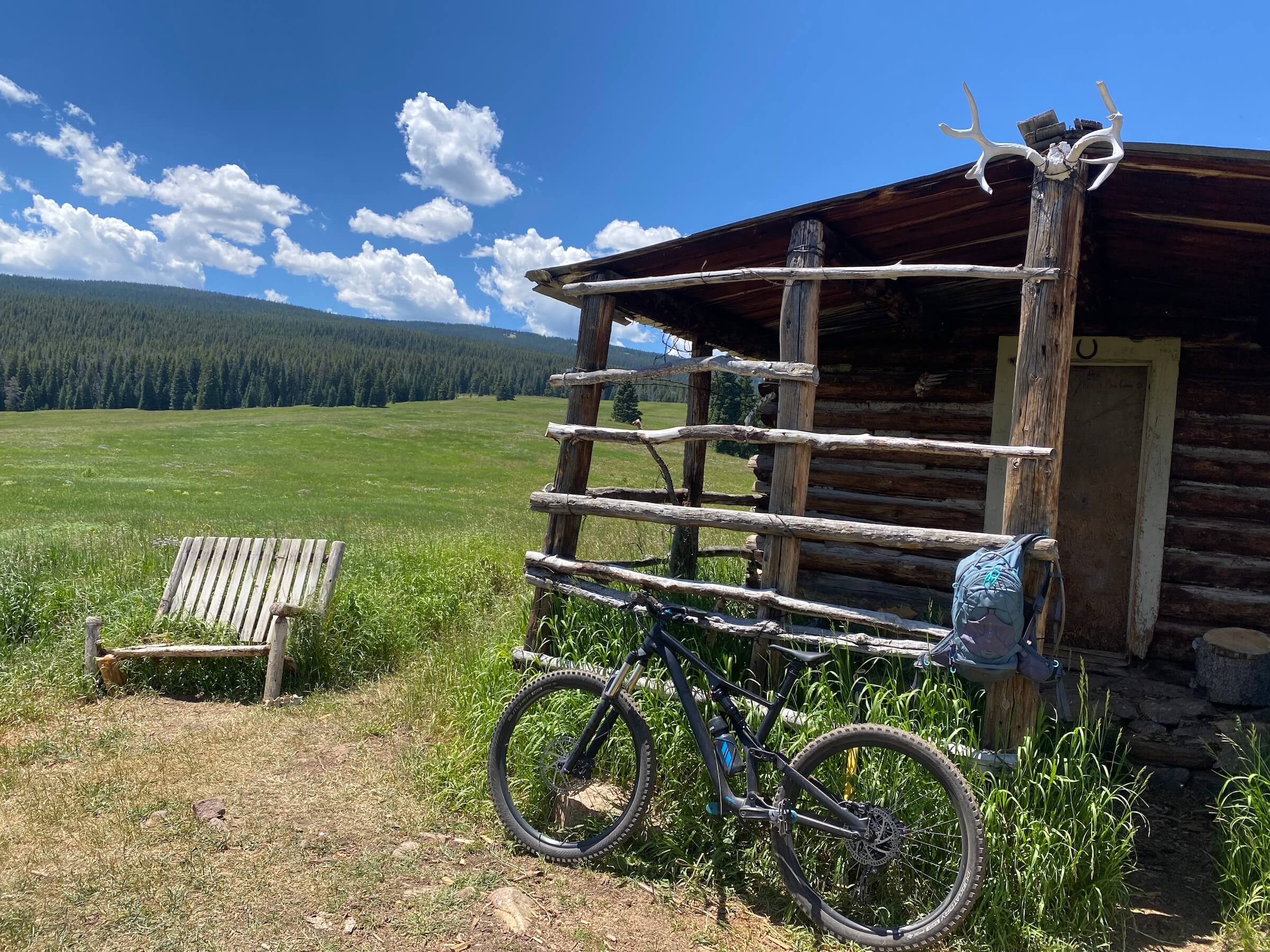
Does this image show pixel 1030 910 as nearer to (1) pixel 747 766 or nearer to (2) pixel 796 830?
(2) pixel 796 830

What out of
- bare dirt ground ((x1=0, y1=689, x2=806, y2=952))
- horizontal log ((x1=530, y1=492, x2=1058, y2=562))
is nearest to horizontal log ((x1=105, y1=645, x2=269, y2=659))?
bare dirt ground ((x1=0, y1=689, x2=806, y2=952))

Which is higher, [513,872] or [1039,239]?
[1039,239]

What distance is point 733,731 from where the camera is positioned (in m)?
3.76

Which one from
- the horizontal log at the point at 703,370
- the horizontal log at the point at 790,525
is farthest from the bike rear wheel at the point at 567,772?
the horizontal log at the point at 703,370

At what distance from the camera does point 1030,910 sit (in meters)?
3.33

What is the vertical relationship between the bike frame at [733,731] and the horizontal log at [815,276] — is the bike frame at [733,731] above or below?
below

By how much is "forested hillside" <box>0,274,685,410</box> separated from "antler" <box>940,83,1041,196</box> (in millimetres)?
65593

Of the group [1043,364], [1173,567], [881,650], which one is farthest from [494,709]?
[1173,567]

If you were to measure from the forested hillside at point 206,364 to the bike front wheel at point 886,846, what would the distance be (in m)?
66.4

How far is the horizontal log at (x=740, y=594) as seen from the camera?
398 centimetres

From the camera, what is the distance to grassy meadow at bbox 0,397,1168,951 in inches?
132

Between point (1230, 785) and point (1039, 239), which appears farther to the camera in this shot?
point (1230, 785)

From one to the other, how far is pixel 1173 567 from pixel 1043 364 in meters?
3.91

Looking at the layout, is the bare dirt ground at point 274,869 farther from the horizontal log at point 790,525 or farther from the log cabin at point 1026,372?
the horizontal log at point 790,525
